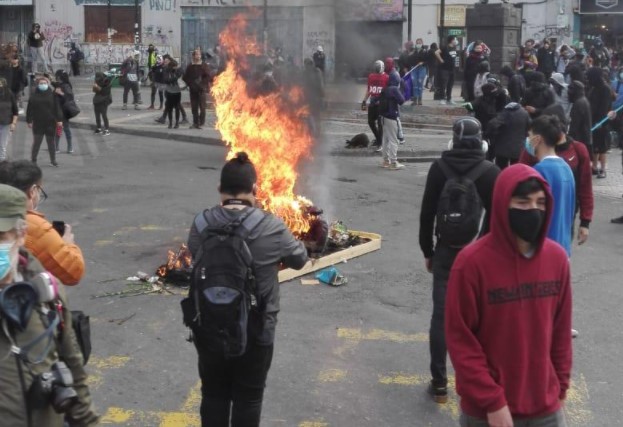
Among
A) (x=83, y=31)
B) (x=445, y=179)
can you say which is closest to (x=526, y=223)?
(x=445, y=179)

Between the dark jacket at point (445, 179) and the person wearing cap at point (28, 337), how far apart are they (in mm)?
2613

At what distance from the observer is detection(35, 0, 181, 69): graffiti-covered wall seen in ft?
124

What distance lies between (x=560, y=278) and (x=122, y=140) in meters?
16.5

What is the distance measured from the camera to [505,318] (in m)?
3.20

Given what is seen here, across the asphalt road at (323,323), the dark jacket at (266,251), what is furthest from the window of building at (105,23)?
the dark jacket at (266,251)

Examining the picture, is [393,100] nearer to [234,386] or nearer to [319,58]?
[319,58]

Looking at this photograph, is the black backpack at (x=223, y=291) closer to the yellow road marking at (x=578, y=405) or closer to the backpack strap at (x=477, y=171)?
the backpack strap at (x=477, y=171)

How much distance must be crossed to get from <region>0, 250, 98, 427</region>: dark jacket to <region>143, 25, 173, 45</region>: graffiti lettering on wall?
1418 inches

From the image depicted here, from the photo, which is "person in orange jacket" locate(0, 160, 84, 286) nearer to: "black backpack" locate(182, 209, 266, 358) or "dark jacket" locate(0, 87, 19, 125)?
"black backpack" locate(182, 209, 266, 358)

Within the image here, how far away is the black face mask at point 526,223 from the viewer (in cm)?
317

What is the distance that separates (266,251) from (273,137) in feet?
17.0

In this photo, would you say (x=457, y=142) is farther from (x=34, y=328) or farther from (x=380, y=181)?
(x=380, y=181)

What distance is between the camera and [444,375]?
5227 millimetres

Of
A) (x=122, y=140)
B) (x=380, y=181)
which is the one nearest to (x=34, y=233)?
(x=380, y=181)
